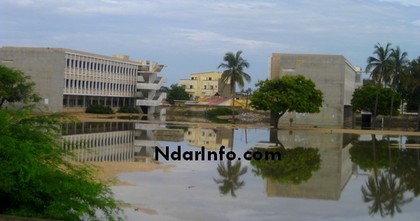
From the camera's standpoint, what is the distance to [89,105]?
78.1 metres

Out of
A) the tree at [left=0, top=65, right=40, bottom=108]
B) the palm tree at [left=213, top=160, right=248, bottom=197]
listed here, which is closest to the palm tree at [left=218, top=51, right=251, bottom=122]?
the tree at [left=0, top=65, right=40, bottom=108]

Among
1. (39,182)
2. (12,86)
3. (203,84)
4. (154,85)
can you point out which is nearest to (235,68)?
(154,85)

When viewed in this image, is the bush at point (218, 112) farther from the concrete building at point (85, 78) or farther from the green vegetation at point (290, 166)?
the green vegetation at point (290, 166)

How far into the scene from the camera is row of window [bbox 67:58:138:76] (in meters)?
72.6

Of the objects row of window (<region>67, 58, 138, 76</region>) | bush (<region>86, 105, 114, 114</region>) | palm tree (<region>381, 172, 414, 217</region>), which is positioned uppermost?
row of window (<region>67, 58, 138, 76</region>)

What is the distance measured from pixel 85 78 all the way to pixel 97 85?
3.47 metres

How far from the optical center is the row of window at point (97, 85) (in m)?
72.2

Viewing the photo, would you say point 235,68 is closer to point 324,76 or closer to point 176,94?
point 324,76

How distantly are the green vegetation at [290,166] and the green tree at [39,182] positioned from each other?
12.8 meters

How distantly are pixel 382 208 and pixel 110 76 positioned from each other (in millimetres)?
68098

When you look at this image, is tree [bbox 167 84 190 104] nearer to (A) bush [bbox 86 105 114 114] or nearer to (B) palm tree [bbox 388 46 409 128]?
(A) bush [bbox 86 105 114 114]

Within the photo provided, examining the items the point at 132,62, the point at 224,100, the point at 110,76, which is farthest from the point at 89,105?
the point at 224,100

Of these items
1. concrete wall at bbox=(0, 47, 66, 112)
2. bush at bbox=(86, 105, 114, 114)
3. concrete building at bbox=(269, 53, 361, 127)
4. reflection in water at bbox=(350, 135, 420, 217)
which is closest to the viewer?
reflection in water at bbox=(350, 135, 420, 217)

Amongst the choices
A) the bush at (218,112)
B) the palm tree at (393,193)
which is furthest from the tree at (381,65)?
the palm tree at (393,193)
